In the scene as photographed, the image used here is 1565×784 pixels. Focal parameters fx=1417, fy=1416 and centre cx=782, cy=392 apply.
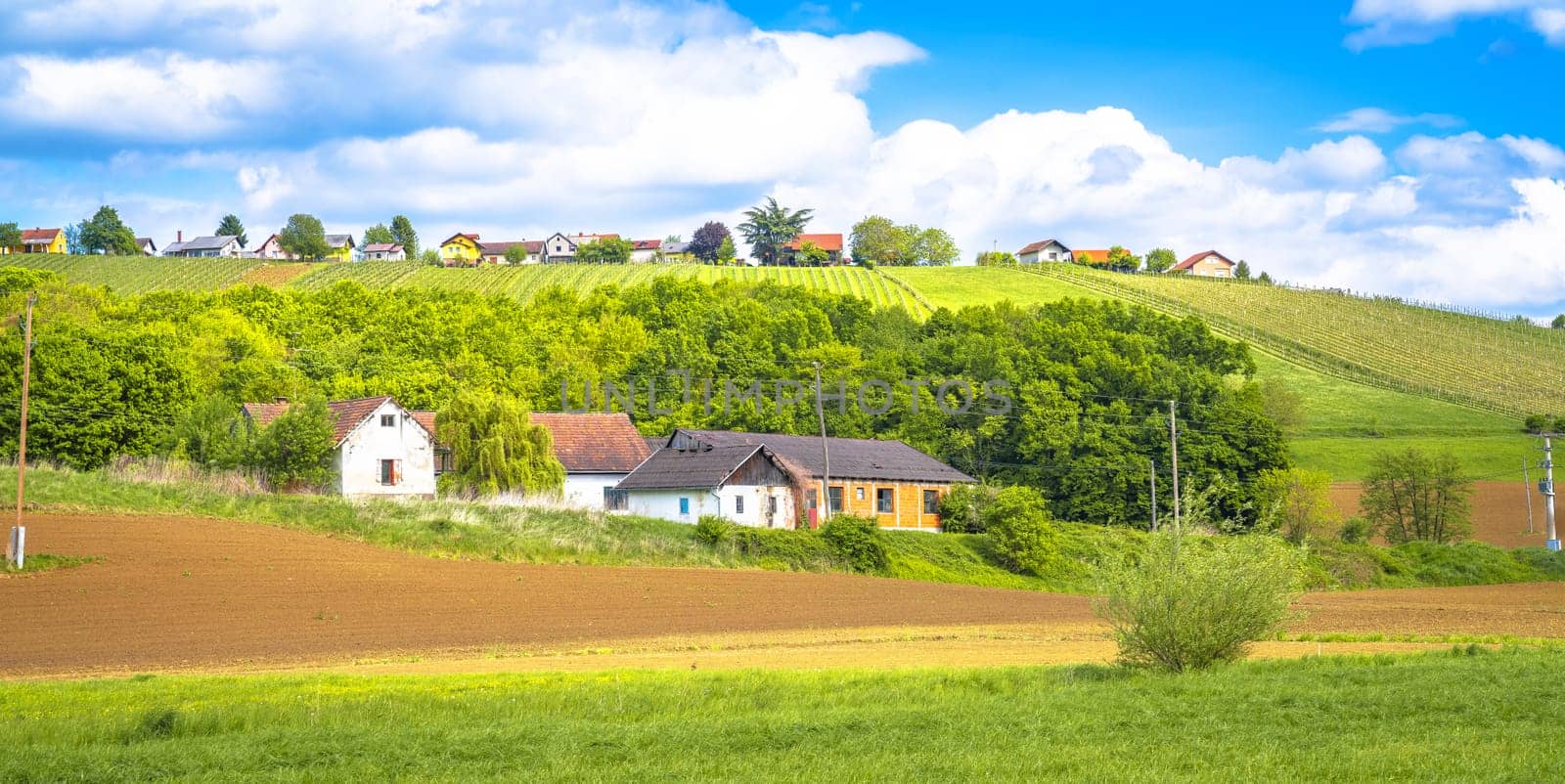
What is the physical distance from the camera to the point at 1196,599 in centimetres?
2188

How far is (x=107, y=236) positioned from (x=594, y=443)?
14779 cm

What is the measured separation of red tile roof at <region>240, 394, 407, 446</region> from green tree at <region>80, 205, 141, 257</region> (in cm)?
13749

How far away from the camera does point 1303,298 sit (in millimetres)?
148750

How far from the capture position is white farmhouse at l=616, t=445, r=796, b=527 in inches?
2494

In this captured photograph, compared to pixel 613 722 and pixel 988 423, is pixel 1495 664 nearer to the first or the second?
pixel 613 722

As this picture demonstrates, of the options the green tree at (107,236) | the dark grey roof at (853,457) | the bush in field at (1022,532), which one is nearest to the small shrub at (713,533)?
the dark grey roof at (853,457)

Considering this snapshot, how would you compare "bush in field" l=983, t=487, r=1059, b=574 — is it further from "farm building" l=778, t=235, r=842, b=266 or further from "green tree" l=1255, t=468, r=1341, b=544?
"farm building" l=778, t=235, r=842, b=266

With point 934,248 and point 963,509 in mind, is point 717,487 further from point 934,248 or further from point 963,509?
point 934,248

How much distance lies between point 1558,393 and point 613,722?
360 feet

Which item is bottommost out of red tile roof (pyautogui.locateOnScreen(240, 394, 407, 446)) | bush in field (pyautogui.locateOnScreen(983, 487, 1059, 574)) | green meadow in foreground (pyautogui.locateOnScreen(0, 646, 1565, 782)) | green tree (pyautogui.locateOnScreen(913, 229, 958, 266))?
bush in field (pyautogui.locateOnScreen(983, 487, 1059, 574))

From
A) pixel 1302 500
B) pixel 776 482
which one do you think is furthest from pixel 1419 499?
pixel 776 482

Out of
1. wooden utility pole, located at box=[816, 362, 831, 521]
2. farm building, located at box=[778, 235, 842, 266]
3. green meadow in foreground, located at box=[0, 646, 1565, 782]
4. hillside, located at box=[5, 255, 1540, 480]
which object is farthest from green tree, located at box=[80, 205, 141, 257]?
green meadow in foreground, located at box=[0, 646, 1565, 782]

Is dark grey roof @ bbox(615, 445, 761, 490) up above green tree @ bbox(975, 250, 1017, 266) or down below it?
Result: below

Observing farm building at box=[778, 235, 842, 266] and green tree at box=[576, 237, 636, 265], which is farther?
farm building at box=[778, 235, 842, 266]
